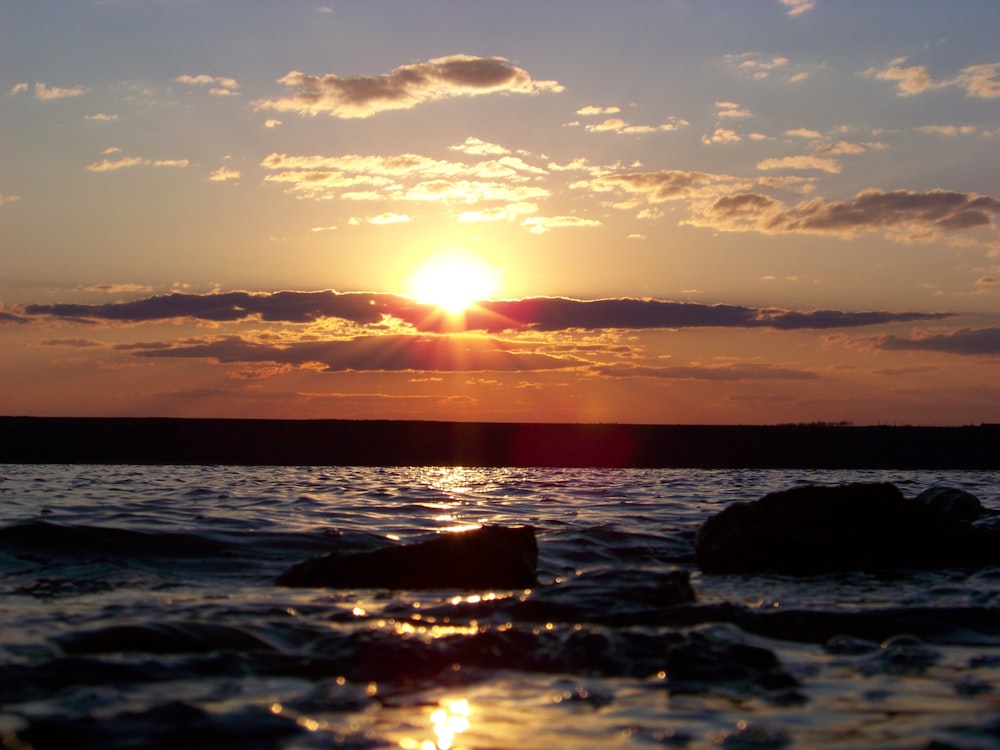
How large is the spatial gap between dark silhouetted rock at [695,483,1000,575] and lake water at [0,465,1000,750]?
0.48 metres

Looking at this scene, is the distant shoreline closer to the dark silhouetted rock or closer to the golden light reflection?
the dark silhouetted rock

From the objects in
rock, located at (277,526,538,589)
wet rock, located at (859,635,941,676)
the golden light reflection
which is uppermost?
rock, located at (277,526,538,589)

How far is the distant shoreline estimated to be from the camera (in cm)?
3944

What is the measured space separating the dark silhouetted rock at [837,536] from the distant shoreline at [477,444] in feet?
90.6

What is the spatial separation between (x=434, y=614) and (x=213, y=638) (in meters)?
1.74

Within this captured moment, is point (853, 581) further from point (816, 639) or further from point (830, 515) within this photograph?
point (816, 639)

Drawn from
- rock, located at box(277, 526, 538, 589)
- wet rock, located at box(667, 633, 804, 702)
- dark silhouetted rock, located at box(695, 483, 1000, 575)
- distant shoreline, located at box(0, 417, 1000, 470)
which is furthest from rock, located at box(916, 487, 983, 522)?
Answer: distant shoreline, located at box(0, 417, 1000, 470)

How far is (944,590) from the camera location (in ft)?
30.0

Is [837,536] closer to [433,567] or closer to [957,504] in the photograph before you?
[433,567]

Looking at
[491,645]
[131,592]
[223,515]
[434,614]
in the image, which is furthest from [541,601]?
[223,515]

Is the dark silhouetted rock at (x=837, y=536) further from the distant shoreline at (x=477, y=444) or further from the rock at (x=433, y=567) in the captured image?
the distant shoreline at (x=477, y=444)

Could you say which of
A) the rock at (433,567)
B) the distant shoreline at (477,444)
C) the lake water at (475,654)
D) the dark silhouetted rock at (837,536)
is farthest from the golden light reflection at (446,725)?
the distant shoreline at (477,444)

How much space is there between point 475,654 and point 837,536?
5.46 meters

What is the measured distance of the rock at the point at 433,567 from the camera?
30.1ft
